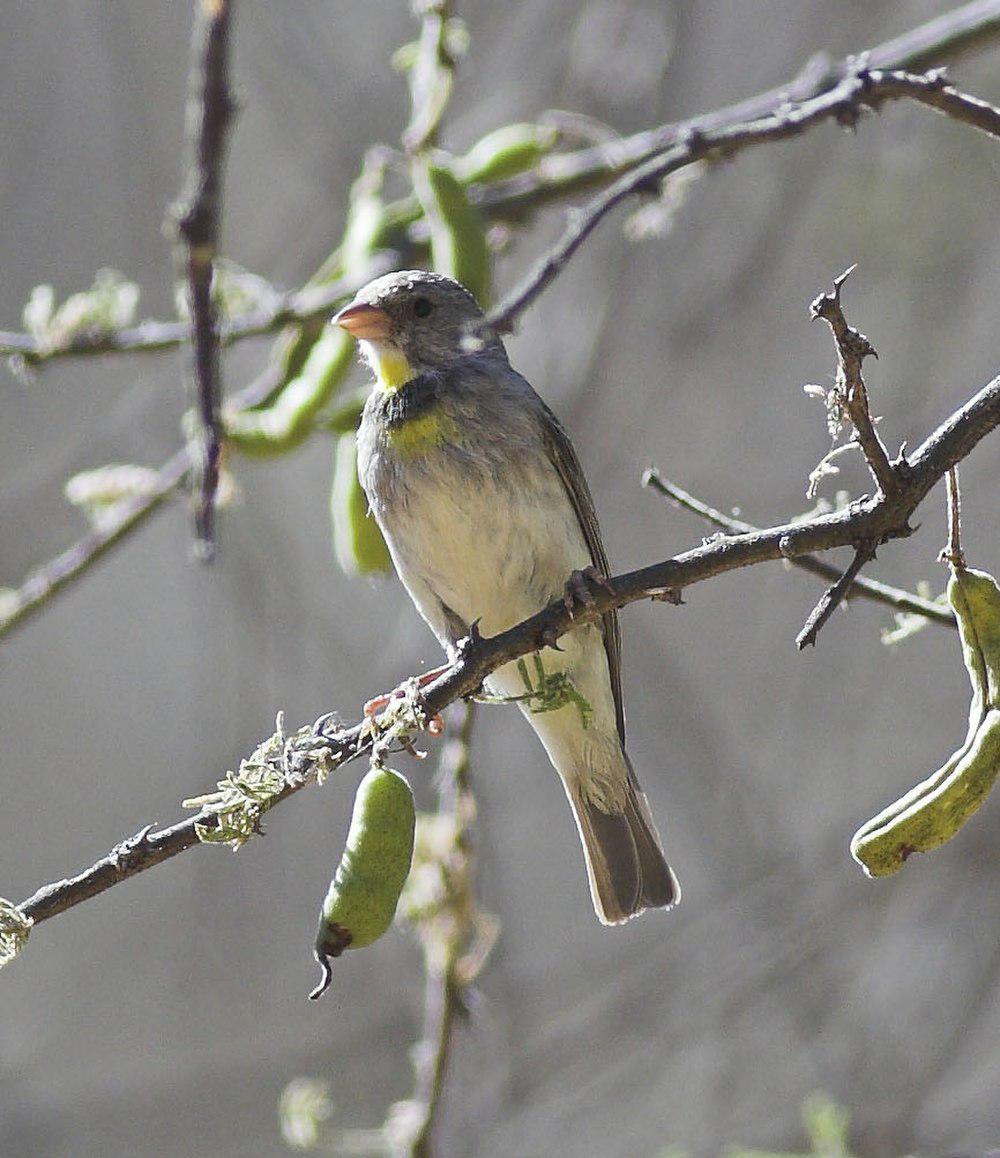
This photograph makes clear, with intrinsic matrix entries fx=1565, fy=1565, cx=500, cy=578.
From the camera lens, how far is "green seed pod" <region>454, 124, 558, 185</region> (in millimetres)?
3057

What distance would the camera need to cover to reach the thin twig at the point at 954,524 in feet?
4.52

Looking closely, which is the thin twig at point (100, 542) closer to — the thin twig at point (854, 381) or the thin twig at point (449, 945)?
the thin twig at point (449, 945)

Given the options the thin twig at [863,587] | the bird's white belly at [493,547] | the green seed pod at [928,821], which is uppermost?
the bird's white belly at [493,547]

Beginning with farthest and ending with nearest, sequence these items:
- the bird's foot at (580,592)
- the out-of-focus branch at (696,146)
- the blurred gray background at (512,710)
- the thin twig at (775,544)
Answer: the blurred gray background at (512,710)
the out-of-focus branch at (696,146)
the bird's foot at (580,592)
the thin twig at (775,544)

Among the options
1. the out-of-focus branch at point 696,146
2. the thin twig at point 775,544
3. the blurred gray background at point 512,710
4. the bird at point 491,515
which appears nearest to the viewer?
the thin twig at point 775,544

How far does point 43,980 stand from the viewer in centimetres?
708

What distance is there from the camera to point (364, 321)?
2916mm

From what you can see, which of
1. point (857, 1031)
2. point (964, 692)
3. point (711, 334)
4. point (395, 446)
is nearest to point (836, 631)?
point (964, 692)

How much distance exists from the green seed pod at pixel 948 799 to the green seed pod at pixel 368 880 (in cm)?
39

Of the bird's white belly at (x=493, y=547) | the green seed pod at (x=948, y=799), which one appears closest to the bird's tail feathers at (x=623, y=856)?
the bird's white belly at (x=493, y=547)

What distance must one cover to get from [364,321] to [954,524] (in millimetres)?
1722

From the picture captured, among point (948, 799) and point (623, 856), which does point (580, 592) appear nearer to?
point (948, 799)

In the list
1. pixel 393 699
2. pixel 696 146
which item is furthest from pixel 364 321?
pixel 393 699

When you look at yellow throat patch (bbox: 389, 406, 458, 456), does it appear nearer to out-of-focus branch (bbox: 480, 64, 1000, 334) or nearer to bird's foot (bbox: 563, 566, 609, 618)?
bird's foot (bbox: 563, 566, 609, 618)
